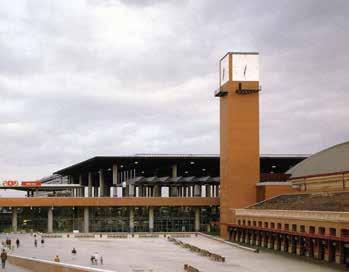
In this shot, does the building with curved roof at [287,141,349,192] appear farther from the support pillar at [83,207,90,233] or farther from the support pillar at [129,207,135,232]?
the support pillar at [83,207,90,233]

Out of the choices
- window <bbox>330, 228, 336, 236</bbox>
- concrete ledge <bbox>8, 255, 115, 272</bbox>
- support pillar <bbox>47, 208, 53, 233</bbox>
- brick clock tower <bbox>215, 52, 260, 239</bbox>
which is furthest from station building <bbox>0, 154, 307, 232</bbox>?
concrete ledge <bbox>8, 255, 115, 272</bbox>

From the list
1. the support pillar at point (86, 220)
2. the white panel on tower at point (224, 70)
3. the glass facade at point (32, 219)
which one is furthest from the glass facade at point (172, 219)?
the white panel on tower at point (224, 70)

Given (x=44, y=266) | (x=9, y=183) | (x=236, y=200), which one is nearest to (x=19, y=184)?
(x=9, y=183)

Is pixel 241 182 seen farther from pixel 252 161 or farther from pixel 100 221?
pixel 100 221

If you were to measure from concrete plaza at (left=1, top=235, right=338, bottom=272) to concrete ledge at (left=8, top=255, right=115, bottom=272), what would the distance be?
17624 mm

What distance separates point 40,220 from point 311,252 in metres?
63.6

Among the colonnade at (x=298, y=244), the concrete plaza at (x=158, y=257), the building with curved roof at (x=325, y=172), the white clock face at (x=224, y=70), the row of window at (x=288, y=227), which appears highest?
the white clock face at (x=224, y=70)

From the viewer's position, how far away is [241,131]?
323 ft

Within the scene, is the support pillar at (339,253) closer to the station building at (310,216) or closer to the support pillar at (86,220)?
the station building at (310,216)

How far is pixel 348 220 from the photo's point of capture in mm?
55344

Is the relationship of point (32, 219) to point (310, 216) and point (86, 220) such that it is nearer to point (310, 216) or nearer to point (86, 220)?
point (86, 220)

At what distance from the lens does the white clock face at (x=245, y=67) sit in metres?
97.3

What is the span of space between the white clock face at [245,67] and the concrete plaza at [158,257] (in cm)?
2502

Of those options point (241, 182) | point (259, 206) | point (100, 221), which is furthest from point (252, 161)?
point (100, 221)
